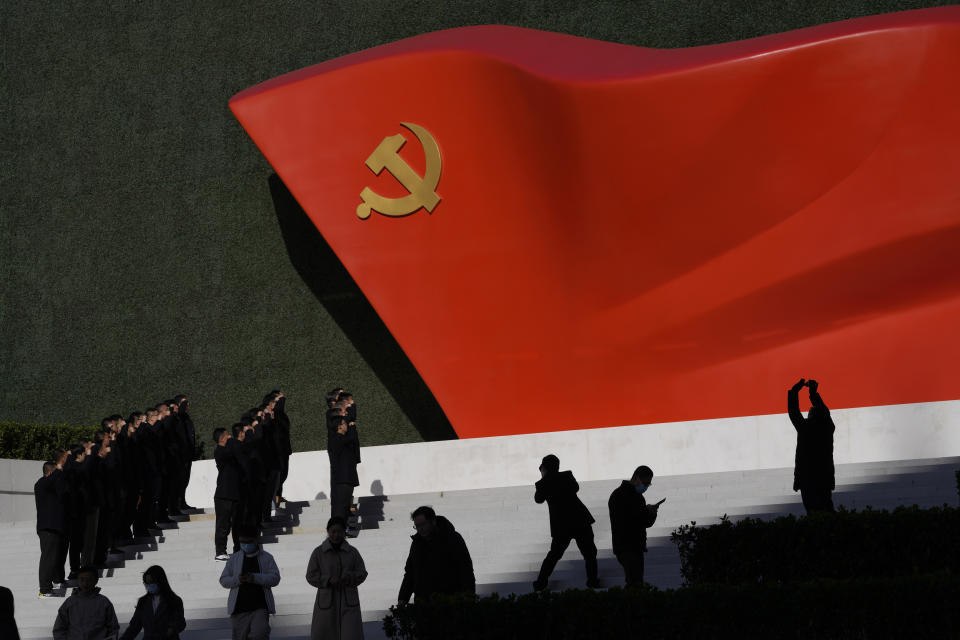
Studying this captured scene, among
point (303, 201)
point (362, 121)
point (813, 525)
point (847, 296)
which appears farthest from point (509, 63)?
point (813, 525)

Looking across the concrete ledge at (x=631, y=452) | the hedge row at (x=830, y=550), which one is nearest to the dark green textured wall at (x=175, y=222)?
the concrete ledge at (x=631, y=452)

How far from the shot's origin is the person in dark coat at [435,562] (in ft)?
19.6

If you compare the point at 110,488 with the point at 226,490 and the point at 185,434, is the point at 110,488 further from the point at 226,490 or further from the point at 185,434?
the point at 185,434

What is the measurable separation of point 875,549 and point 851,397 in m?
6.56

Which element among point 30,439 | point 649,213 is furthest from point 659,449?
point 30,439

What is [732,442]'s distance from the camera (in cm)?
1142

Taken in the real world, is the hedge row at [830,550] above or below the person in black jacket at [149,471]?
below

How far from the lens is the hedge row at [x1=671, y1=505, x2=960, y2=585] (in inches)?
222

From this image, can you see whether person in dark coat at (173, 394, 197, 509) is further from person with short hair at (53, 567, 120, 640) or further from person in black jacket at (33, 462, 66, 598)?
person with short hair at (53, 567, 120, 640)

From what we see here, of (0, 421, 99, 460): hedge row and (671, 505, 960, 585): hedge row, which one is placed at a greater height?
(0, 421, 99, 460): hedge row

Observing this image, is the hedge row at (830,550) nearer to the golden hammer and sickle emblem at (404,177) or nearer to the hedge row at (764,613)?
the hedge row at (764,613)

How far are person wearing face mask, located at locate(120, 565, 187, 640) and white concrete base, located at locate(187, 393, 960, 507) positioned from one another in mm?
6193

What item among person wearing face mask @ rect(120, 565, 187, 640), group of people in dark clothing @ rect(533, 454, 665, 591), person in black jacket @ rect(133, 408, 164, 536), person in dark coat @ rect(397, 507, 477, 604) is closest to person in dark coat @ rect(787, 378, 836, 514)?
group of people in dark clothing @ rect(533, 454, 665, 591)

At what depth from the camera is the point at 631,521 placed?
22.2ft
